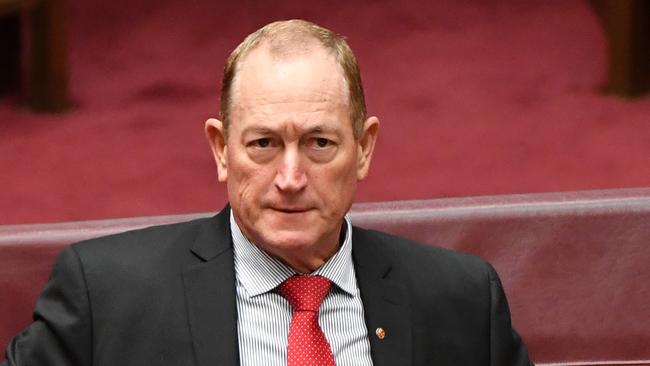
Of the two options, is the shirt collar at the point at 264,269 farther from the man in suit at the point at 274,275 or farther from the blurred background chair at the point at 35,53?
the blurred background chair at the point at 35,53

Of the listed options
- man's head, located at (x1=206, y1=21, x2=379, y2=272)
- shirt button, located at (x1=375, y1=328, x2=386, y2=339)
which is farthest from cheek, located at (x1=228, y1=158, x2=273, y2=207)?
shirt button, located at (x1=375, y1=328, x2=386, y2=339)

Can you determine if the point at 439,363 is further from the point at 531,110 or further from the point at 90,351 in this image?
the point at 531,110

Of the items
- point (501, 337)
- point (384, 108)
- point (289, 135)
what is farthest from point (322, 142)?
point (384, 108)

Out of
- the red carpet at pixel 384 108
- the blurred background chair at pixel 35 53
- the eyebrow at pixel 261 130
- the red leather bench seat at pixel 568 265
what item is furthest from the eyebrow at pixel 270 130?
the blurred background chair at pixel 35 53

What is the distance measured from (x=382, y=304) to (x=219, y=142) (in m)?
0.13

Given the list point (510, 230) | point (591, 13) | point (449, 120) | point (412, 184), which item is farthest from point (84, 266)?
point (591, 13)

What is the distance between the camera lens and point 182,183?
1229mm

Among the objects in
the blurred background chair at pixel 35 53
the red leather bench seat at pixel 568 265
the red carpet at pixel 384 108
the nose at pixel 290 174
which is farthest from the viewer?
the blurred background chair at pixel 35 53

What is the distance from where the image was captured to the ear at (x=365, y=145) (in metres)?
0.87

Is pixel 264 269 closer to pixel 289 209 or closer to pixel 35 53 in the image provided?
pixel 289 209

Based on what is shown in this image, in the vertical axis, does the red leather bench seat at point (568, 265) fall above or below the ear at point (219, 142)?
below

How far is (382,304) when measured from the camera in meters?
0.89

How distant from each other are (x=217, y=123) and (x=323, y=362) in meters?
0.14

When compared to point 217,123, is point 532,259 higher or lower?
lower
